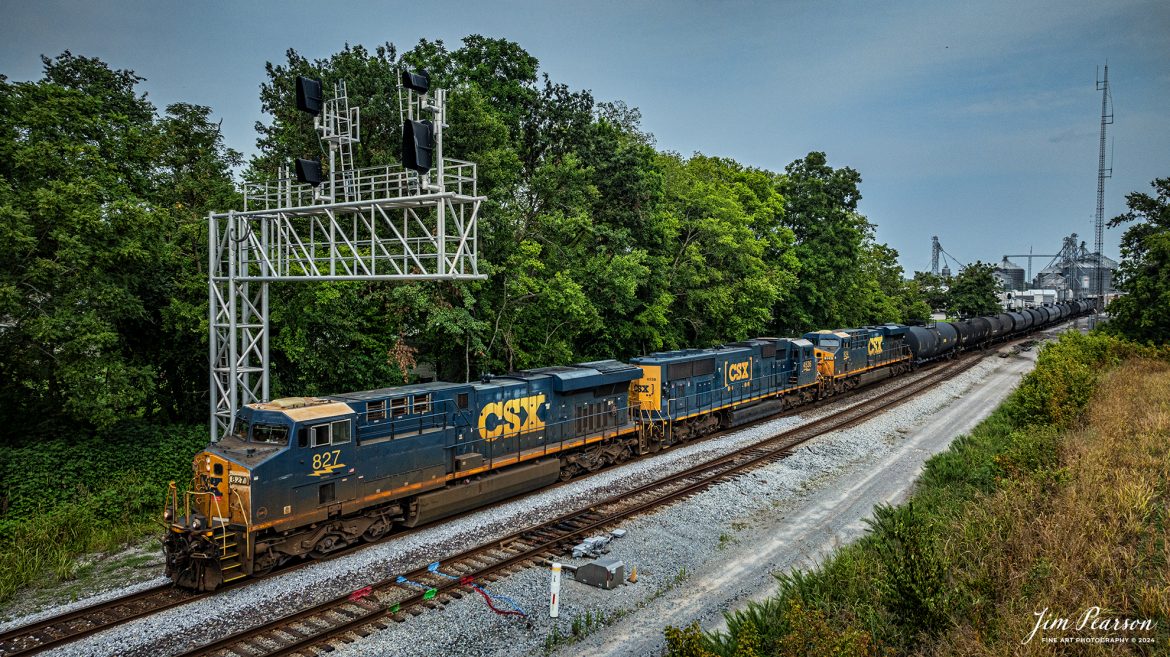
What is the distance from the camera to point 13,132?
1582 centimetres

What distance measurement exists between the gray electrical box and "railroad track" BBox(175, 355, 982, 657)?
125 centimetres

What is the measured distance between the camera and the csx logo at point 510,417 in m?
17.1

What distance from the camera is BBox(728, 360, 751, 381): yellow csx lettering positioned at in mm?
26417

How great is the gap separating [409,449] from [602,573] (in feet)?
17.7

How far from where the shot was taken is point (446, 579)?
12.7 m

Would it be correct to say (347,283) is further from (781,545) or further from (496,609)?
(781,545)

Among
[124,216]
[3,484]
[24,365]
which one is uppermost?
[124,216]

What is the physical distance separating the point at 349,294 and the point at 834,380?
951 inches

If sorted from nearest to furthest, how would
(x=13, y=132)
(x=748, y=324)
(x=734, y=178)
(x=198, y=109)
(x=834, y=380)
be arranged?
1. (x=13, y=132)
2. (x=198, y=109)
3. (x=834, y=380)
4. (x=748, y=324)
5. (x=734, y=178)

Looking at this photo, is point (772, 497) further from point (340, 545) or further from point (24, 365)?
point (24, 365)

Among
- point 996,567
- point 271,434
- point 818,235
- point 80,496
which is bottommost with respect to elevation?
point 80,496

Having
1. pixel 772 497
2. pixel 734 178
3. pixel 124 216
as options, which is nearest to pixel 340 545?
pixel 124 216

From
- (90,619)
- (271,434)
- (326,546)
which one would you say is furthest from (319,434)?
(90,619)
